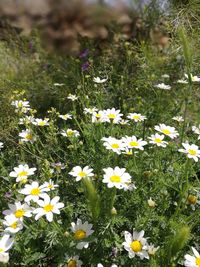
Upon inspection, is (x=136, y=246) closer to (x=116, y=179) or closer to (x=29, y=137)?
(x=116, y=179)

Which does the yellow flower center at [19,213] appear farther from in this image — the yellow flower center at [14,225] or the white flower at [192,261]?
the white flower at [192,261]

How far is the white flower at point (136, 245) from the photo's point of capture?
54.1 inches

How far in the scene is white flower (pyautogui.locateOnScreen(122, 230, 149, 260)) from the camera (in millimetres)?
1374

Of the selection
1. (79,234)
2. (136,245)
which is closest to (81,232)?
(79,234)

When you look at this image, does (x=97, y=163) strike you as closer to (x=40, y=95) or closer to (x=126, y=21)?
(x=40, y=95)

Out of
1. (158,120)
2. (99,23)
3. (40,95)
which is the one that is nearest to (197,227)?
(158,120)

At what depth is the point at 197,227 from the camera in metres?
1.68

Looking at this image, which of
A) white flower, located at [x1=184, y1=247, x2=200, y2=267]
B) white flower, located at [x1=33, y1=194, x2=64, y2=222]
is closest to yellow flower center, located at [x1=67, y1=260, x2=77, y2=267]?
white flower, located at [x1=33, y1=194, x2=64, y2=222]

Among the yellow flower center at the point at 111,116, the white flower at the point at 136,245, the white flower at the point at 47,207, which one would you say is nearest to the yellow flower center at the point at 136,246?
the white flower at the point at 136,245

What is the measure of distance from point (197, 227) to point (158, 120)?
3.29 ft

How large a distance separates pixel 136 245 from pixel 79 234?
0.73 ft

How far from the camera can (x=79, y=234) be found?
1.40 meters

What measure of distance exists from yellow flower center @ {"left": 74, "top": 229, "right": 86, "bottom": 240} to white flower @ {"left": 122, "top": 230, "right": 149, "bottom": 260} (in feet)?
0.52

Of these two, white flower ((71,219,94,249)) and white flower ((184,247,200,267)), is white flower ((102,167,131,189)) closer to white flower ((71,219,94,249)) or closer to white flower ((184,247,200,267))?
white flower ((71,219,94,249))
